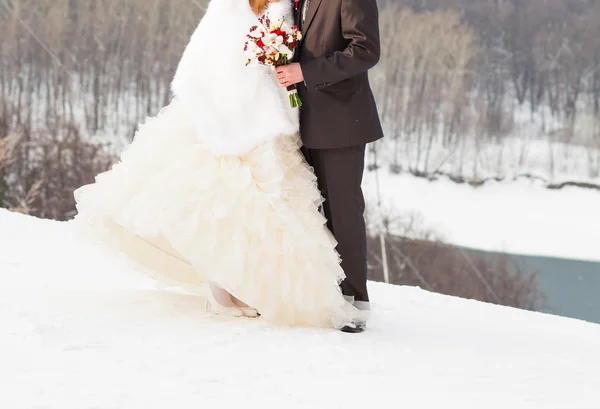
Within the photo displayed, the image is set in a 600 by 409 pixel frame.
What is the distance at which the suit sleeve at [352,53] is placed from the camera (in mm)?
2844

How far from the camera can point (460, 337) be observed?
3.04 meters

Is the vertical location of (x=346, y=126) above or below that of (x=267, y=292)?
above

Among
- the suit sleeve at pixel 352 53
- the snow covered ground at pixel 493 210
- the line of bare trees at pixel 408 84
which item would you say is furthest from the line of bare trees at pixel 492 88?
the suit sleeve at pixel 352 53

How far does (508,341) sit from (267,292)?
0.99m

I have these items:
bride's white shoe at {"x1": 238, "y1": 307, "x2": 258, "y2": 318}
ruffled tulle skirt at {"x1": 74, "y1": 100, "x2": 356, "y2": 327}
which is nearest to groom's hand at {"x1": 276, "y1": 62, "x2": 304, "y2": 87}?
ruffled tulle skirt at {"x1": 74, "y1": 100, "x2": 356, "y2": 327}

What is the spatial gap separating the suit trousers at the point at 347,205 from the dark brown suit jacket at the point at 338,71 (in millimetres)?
75

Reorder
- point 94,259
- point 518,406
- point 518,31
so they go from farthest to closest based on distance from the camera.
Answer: point 518,31, point 94,259, point 518,406

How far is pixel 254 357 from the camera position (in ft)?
8.12

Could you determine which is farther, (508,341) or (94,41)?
(94,41)

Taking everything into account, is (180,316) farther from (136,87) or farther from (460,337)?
(136,87)

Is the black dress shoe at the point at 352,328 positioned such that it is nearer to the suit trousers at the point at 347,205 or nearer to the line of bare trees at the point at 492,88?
the suit trousers at the point at 347,205

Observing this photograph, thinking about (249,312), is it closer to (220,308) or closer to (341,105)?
(220,308)

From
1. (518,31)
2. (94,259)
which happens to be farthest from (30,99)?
(94,259)

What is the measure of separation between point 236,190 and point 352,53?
67 centimetres
